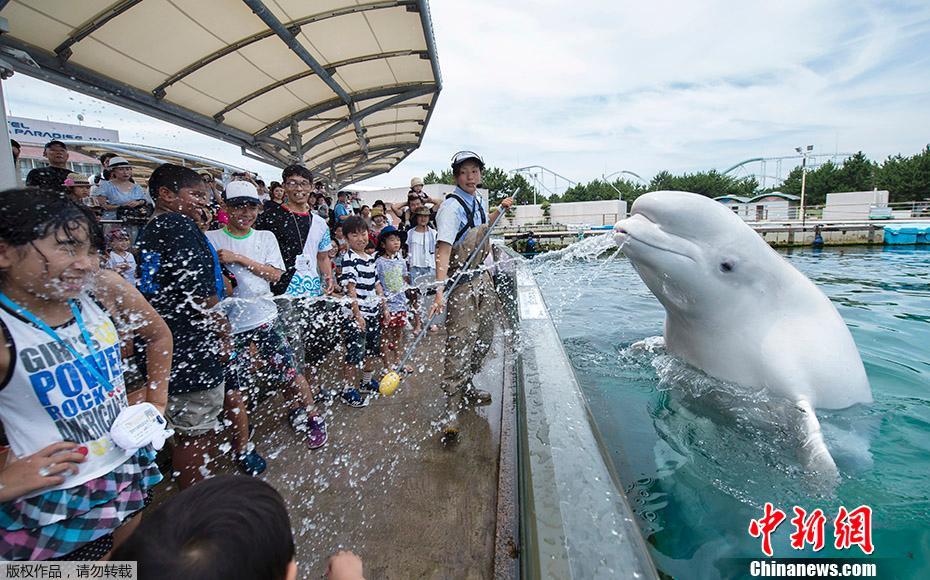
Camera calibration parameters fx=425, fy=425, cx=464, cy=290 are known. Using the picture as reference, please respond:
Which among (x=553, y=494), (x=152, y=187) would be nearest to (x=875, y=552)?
(x=553, y=494)

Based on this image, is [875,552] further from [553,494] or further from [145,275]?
[145,275]

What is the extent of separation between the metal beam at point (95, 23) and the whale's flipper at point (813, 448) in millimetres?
6586

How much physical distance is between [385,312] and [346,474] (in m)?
2.18

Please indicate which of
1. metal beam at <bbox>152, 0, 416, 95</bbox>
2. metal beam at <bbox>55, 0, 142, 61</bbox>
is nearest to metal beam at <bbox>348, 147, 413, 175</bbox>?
metal beam at <bbox>152, 0, 416, 95</bbox>

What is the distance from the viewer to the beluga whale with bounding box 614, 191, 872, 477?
2982 millimetres

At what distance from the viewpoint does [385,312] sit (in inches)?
182

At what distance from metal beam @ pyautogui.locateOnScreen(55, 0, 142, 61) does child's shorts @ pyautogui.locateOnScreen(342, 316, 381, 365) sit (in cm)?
374

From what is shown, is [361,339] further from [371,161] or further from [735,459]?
[371,161]

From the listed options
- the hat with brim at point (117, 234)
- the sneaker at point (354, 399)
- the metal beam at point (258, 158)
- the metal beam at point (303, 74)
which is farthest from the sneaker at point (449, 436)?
the metal beam at point (258, 158)

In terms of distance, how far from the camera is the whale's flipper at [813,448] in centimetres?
233

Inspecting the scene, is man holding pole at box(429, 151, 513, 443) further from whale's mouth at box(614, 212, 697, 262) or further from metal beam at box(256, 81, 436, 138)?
metal beam at box(256, 81, 436, 138)

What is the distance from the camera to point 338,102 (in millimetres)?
7988

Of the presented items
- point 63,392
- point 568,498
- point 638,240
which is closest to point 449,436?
point 568,498

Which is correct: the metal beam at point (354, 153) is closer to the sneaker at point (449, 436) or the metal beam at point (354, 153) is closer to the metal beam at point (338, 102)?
the metal beam at point (338, 102)
